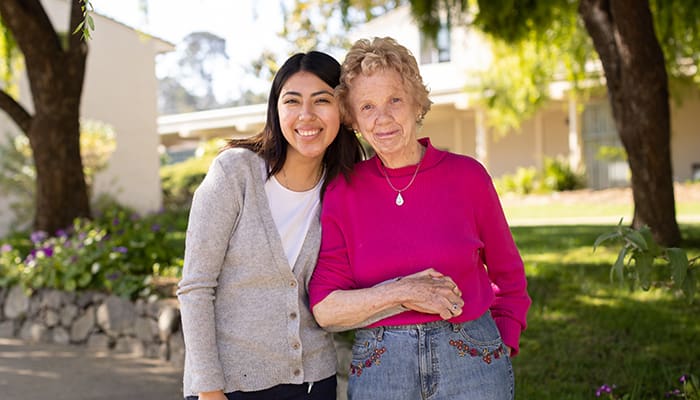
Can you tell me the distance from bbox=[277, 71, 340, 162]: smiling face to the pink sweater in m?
0.17

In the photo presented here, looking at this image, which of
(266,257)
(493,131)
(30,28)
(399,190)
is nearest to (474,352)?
(399,190)

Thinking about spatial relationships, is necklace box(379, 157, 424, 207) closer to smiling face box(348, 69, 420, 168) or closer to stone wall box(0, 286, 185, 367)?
smiling face box(348, 69, 420, 168)

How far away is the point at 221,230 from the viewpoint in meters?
2.51

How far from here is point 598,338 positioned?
5551 mm

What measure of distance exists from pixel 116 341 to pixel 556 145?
65.6ft

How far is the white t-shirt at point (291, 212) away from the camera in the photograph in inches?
104

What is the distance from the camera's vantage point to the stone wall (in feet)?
21.6

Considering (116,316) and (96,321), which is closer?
(116,316)

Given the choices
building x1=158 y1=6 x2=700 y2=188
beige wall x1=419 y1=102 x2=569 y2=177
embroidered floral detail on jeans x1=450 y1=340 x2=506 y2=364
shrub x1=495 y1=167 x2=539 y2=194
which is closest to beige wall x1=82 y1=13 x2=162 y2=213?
building x1=158 y1=6 x2=700 y2=188

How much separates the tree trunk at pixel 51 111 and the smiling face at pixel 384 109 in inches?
271

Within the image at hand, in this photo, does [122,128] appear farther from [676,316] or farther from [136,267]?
[676,316]

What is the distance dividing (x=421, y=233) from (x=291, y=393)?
2.33 feet

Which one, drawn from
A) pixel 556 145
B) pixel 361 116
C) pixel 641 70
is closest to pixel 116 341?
pixel 361 116

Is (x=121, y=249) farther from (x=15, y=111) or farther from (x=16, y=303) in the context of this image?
(x=15, y=111)
